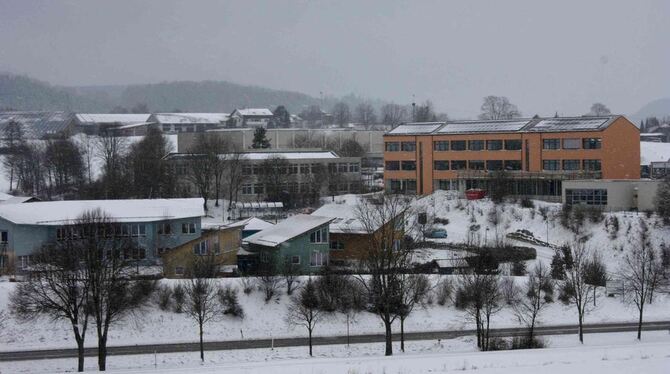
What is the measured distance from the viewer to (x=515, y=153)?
38969mm

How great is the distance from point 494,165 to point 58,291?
26.6 meters

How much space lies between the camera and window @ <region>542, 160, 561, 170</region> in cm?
3750

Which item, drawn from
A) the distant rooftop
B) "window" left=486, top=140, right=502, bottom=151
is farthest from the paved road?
"window" left=486, top=140, right=502, bottom=151

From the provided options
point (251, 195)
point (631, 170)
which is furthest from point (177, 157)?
point (631, 170)

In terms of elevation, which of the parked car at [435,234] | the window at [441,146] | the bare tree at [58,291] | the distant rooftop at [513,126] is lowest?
the bare tree at [58,291]

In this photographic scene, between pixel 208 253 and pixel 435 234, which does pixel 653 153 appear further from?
pixel 208 253

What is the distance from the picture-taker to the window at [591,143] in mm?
36334

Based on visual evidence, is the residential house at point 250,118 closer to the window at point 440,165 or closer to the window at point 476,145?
the window at point 440,165

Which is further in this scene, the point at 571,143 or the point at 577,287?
the point at 571,143

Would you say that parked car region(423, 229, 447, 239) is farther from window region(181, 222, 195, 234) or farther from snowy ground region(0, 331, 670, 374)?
snowy ground region(0, 331, 670, 374)

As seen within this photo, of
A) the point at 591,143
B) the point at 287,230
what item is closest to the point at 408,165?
the point at 591,143

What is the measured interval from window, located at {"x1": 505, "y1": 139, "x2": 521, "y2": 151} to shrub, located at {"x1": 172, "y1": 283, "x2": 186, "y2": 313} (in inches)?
877

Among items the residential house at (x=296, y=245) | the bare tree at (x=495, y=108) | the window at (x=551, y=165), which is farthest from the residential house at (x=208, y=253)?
the bare tree at (x=495, y=108)

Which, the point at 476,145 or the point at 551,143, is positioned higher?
the point at 476,145
